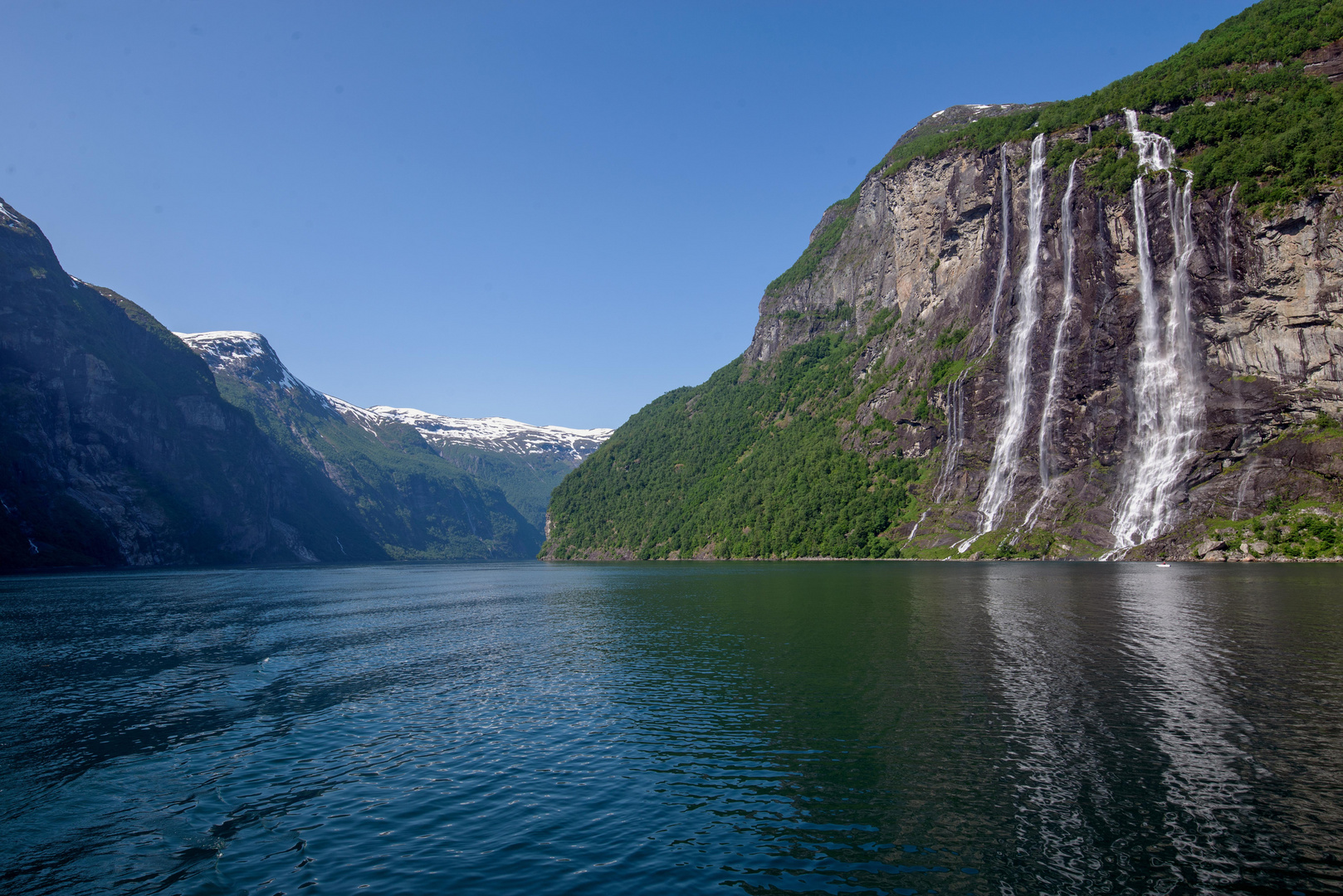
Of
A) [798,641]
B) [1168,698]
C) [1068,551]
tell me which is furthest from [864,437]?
[1168,698]

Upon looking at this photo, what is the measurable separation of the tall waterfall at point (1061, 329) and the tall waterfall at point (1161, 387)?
11265 millimetres

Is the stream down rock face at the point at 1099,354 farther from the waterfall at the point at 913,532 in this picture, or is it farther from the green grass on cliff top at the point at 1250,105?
the green grass on cliff top at the point at 1250,105

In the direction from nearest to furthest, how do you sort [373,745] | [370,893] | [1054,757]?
1. [370,893]
2. [1054,757]
3. [373,745]

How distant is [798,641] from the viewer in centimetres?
4141

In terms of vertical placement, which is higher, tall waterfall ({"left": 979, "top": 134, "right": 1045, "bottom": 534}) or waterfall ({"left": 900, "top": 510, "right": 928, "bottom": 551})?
tall waterfall ({"left": 979, "top": 134, "right": 1045, "bottom": 534})

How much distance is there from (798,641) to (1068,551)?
91201 millimetres

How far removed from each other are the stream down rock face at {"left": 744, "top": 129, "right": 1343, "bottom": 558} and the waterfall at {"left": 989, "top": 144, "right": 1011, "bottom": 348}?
2.21 feet


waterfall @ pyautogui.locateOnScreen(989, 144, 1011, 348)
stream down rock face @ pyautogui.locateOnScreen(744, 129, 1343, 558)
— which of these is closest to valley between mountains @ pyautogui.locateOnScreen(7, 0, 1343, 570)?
stream down rock face @ pyautogui.locateOnScreen(744, 129, 1343, 558)

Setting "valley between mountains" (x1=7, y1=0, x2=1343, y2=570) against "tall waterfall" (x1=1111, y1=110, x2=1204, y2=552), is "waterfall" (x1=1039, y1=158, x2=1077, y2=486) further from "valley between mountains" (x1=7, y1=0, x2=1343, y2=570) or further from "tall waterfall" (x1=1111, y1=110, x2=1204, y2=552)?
"tall waterfall" (x1=1111, y1=110, x2=1204, y2=552)

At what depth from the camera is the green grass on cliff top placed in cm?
10319

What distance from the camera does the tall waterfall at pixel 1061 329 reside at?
405 ft

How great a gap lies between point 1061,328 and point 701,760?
432ft

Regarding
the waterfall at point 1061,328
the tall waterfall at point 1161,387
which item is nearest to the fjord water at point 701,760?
the tall waterfall at point 1161,387

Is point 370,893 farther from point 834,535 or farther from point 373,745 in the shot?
point 834,535
